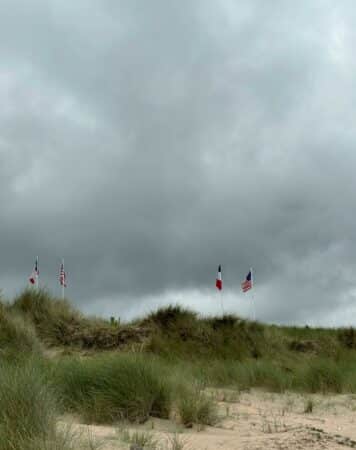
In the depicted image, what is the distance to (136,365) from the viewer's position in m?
7.40

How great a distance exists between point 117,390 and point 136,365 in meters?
0.46

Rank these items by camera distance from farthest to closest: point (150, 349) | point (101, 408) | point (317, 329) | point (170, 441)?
point (317, 329), point (150, 349), point (101, 408), point (170, 441)

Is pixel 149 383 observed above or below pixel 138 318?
below

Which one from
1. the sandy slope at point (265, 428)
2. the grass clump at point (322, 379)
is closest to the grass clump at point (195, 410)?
the sandy slope at point (265, 428)

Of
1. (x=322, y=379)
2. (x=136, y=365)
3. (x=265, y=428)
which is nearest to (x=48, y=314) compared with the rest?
(x=322, y=379)

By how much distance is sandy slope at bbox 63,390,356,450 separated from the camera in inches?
209

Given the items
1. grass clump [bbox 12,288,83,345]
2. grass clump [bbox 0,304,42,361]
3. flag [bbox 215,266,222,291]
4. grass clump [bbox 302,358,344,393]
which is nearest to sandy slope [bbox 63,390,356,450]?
grass clump [bbox 302,358,344,393]

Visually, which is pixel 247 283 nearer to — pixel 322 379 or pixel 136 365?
pixel 322 379

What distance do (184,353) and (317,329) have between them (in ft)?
31.7

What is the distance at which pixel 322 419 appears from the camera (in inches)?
312

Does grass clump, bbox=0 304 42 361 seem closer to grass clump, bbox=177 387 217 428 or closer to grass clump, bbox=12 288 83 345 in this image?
grass clump, bbox=12 288 83 345

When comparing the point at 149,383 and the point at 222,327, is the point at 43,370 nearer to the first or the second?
the point at 149,383

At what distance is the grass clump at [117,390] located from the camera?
6.71 meters

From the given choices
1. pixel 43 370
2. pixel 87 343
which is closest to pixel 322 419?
pixel 43 370
